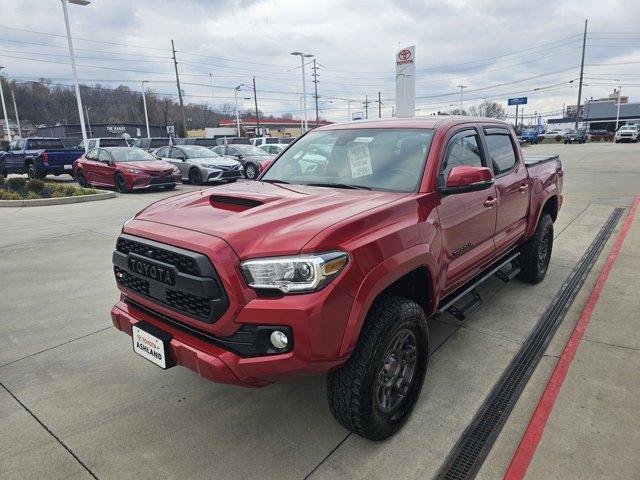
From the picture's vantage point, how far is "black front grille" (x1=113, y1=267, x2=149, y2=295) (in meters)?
2.63

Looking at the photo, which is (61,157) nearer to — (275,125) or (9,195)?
(9,195)

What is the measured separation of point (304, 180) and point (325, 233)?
140 centimetres

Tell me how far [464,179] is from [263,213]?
132 centimetres

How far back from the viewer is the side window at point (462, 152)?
10.7 ft

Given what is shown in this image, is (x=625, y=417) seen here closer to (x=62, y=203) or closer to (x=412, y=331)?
(x=412, y=331)

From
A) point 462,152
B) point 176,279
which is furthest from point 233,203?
point 462,152


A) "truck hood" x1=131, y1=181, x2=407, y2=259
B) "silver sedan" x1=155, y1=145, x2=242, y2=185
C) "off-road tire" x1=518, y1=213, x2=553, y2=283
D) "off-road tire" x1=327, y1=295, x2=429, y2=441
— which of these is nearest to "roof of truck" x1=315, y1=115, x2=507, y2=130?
"truck hood" x1=131, y1=181, x2=407, y2=259

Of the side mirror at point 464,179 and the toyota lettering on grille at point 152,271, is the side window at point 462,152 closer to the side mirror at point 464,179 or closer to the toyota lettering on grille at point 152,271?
the side mirror at point 464,179

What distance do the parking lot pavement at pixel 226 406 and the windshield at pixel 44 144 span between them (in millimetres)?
15028

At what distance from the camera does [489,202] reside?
12.1 feet

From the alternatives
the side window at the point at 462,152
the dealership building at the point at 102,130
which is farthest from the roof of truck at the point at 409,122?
the dealership building at the point at 102,130

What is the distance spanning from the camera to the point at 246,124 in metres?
97.5

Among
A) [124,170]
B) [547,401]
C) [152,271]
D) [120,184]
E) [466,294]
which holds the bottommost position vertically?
[547,401]

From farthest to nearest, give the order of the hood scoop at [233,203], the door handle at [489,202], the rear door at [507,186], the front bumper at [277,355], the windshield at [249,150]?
the windshield at [249,150] < the rear door at [507,186] < the door handle at [489,202] < the hood scoop at [233,203] < the front bumper at [277,355]
